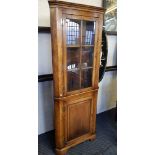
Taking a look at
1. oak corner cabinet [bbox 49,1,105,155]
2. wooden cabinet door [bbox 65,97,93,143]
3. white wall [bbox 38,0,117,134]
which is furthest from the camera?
white wall [bbox 38,0,117,134]

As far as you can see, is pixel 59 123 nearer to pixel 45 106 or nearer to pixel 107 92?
pixel 45 106

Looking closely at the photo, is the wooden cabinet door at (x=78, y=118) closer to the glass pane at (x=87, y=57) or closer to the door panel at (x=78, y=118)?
the door panel at (x=78, y=118)

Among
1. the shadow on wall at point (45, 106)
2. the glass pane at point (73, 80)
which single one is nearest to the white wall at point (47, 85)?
the shadow on wall at point (45, 106)

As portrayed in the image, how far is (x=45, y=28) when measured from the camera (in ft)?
6.50

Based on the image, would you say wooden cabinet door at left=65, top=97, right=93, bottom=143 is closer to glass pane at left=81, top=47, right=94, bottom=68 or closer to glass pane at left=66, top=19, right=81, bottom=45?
glass pane at left=81, top=47, right=94, bottom=68

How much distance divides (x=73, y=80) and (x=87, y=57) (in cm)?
32

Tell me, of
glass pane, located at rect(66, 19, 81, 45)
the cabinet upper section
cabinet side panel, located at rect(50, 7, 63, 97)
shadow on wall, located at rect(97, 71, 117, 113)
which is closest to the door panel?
the cabinet upper section

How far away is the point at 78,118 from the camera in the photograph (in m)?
2.02

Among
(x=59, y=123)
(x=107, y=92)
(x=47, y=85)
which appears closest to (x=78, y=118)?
(x=59, y=123)

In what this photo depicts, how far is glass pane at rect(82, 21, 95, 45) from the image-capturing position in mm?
1846
